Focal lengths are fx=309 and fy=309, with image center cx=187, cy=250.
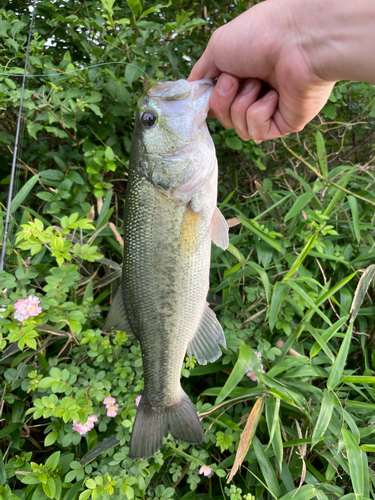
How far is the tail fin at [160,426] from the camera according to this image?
4.64 feet

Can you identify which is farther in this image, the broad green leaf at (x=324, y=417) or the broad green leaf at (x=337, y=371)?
the broad green leaf at (x=337, y=371)

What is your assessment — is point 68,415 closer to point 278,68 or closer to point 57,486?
point 57,486

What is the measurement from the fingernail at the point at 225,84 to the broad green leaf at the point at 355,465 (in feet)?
5.89

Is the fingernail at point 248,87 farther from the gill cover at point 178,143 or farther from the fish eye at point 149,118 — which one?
the fish eye at point 149,118

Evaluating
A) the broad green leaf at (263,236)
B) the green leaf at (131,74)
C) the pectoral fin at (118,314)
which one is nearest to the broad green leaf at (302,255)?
the broad green leaf at (263,236)

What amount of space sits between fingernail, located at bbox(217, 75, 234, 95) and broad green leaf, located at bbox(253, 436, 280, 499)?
1833mm

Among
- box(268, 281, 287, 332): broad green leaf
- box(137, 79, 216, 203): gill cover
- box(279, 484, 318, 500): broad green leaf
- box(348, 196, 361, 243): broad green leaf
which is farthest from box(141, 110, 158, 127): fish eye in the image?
box(279, 484, 318, 500): broad green leaf

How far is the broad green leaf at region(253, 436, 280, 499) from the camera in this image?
1.59 metres

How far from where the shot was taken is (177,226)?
54.7 inches

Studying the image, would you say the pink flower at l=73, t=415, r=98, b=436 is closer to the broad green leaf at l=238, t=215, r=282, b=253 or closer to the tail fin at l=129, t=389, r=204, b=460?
the tail fin at l=129, t=389, r=204, b=460

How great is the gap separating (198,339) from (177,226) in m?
0.58

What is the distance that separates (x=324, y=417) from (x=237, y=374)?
0.46 meters

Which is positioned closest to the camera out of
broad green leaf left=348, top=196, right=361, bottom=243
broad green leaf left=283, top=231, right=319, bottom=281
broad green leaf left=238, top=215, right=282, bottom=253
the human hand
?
the human hand

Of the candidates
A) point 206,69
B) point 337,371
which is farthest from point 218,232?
point 337,371
